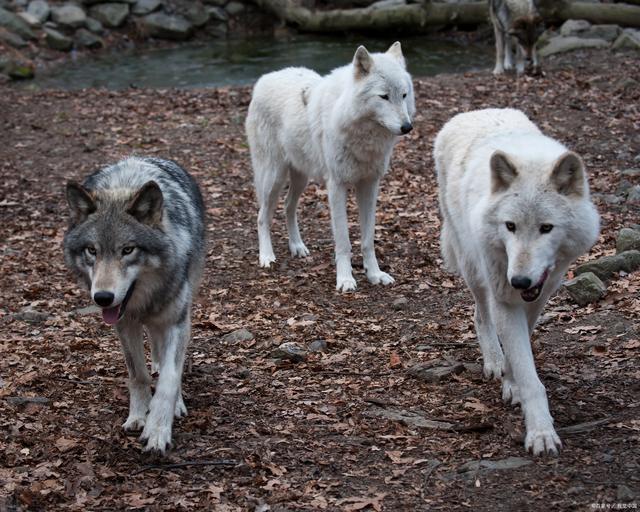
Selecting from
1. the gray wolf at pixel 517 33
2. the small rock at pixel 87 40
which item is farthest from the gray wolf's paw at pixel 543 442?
the small rock at pixel 87 40

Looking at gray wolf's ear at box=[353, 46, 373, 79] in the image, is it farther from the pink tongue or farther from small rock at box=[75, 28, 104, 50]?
small rock at box=[75, 28, 104, 50]

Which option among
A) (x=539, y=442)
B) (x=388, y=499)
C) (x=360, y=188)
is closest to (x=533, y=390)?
(x=539, y=442)

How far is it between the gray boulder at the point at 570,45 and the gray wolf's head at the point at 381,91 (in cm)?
937

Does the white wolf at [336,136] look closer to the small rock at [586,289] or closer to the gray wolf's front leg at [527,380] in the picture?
the small rock at [586,289]

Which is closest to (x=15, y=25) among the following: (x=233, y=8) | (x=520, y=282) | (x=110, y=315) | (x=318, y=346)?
(x=233, y=8)

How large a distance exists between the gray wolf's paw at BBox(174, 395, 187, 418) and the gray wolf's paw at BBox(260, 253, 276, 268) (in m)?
3.02

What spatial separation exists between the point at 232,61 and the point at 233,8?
Answer: 4.01 meters

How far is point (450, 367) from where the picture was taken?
5172 millimetres

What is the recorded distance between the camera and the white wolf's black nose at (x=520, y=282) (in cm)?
372

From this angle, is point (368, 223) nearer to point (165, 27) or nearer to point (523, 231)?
point (523, 231)

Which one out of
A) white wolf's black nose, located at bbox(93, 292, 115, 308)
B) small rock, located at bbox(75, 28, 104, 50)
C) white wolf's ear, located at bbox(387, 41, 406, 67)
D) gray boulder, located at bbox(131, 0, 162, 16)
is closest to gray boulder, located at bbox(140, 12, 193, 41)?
gray boulder, located at bbox(131, 0, 162, 16)

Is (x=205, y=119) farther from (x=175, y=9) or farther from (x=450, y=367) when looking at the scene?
(x=175, y=9)

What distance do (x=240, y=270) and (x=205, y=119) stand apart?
5.36 m

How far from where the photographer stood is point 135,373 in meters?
4.61
